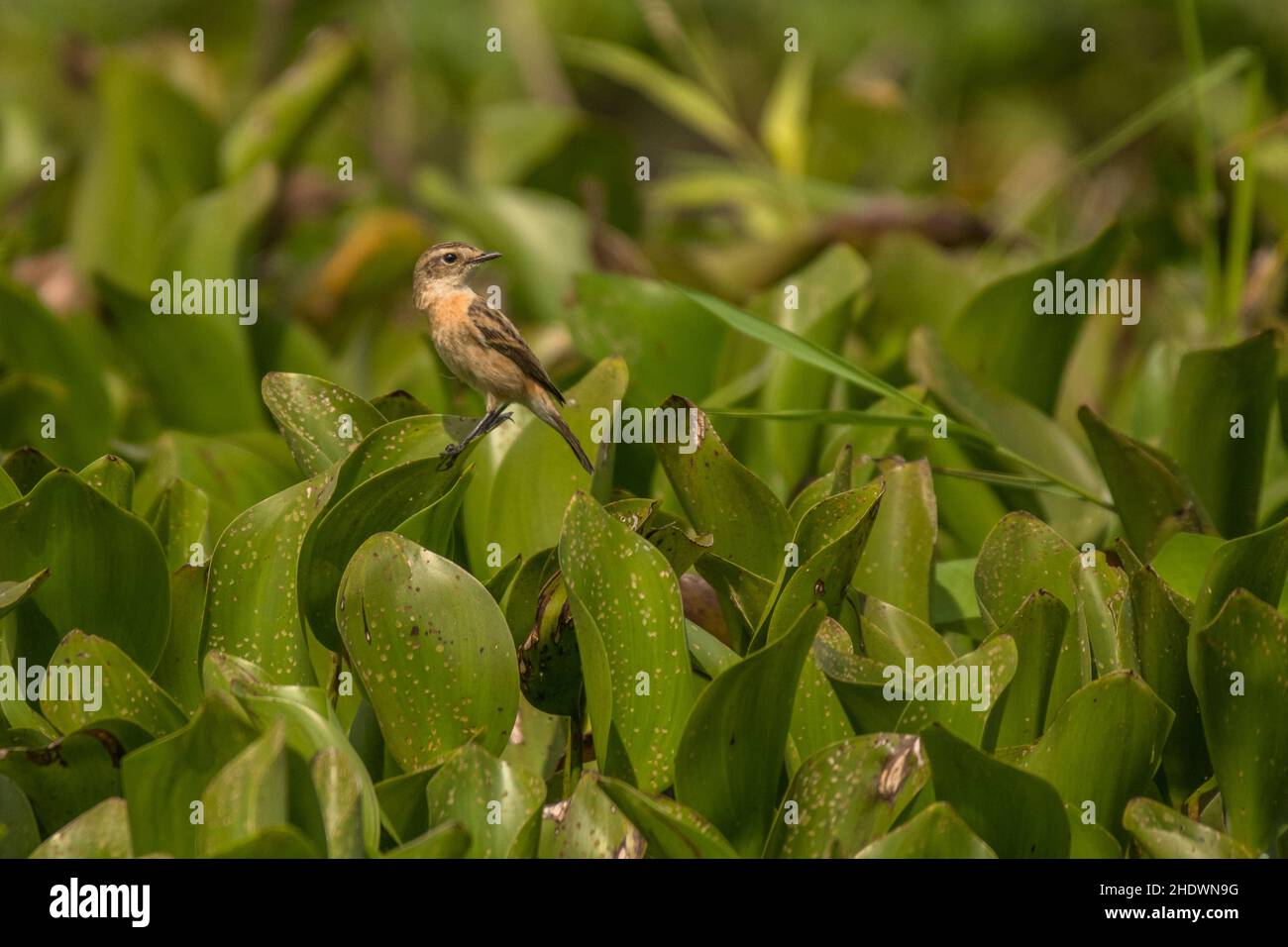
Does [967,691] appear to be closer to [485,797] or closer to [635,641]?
[635,641]

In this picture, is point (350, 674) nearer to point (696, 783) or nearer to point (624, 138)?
point (696, 783)

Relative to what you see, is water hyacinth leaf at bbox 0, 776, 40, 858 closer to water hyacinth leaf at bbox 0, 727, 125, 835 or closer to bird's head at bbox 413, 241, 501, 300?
water hyacinth leaf at bbox 0, 727, 125, 835

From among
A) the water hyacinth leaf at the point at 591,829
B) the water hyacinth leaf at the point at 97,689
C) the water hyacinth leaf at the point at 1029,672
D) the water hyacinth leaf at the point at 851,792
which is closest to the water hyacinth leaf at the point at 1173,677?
the water hyacinth leaf at the point at 1029,672

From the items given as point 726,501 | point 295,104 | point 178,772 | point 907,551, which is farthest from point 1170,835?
point 295,104

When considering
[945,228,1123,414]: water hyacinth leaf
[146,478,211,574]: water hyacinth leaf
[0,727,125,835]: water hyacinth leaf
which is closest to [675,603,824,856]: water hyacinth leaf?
[0,727,125,835]: water hyacinth leaf

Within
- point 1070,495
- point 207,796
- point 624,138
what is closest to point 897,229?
point 624,138

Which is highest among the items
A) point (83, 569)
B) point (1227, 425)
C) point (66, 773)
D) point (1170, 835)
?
point (1227, 425)
